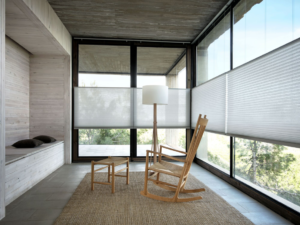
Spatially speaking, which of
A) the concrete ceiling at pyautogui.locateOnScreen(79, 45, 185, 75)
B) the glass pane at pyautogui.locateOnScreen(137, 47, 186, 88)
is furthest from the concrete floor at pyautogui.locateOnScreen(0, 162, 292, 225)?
the concrete ceiling at pyautogui.locateOnScreen(79, 45, 185, 75)

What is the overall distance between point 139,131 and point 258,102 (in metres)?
3.13

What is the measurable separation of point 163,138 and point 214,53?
7.59 feet

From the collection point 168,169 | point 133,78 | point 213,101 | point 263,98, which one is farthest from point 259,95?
point 133,78

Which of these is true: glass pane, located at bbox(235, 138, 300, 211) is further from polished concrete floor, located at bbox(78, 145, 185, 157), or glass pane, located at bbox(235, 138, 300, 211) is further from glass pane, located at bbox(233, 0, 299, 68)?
polished concrete floor, located at bbox(78, 145, 185, 157)

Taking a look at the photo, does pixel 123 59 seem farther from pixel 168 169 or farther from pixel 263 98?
pixel 263 98

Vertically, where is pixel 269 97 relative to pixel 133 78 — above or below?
below

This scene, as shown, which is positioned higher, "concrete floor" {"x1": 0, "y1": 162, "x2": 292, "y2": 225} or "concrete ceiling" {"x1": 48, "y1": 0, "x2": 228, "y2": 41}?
"concrete ceiling" {"x1": 48, "y1": 0, "x2": 228, "y2": 41}

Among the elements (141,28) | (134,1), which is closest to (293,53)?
(134,1)

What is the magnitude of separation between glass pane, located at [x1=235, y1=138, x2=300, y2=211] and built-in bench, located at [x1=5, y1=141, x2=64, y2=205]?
122 inches

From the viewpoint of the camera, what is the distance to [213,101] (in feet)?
12.8

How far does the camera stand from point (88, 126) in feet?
16.2

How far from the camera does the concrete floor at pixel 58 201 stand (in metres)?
2.20

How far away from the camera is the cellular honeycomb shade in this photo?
208cm

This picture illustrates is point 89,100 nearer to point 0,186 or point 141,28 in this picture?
point 141,28
